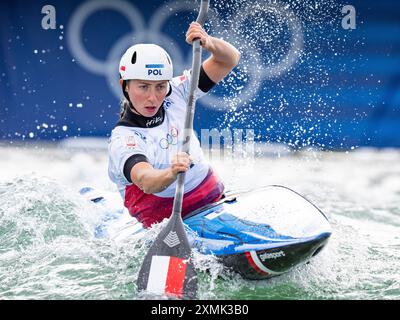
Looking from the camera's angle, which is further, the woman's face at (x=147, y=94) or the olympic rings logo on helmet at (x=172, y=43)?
the olympic rings logo on helmet at (x=172, y=43)

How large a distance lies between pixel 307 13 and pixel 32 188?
11.3ft

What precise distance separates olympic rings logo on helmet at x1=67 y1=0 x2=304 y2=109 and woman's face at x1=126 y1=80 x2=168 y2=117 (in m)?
3.56

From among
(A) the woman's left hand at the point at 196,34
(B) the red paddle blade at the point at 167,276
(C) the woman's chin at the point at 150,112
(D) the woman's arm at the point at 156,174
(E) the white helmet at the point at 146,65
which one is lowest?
(B) the red paddle blade at the point at 167,276

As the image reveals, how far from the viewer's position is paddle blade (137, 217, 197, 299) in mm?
4633

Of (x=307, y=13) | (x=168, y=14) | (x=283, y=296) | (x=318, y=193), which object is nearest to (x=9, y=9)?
(x=168, y=14)

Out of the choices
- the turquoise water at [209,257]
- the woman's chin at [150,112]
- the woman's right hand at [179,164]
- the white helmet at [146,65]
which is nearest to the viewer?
the woman's right hand at [179,164]

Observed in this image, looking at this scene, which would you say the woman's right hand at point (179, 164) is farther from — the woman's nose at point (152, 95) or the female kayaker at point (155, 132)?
the woman's nose at point (152, 95)

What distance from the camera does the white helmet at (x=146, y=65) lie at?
5.01 m

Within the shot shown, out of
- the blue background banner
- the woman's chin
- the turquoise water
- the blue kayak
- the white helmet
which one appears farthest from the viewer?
the blue background banner

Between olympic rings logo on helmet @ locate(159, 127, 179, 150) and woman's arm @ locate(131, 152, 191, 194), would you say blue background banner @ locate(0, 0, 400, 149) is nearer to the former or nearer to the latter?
olympic rings logo on helmet @ locate(159, 127, 179, 150)

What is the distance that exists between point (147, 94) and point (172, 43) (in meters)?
3.73

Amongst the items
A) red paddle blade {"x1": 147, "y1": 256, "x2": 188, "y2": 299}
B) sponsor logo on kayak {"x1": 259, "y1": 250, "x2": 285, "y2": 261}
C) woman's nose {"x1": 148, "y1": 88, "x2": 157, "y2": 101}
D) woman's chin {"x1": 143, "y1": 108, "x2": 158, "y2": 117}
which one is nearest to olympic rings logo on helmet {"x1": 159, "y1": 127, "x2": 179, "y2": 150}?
woman's chin {"x1": 143, "y1": 108, "x2": 158, "y2": 117}

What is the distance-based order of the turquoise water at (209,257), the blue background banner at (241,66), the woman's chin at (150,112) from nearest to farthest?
the turquoise water at (209,257) < the woman's chin at (150,112) < the blue background banner at (241,66)

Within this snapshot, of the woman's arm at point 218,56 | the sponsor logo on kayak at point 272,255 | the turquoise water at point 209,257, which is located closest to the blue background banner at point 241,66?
the turquoise water at point 209,257
